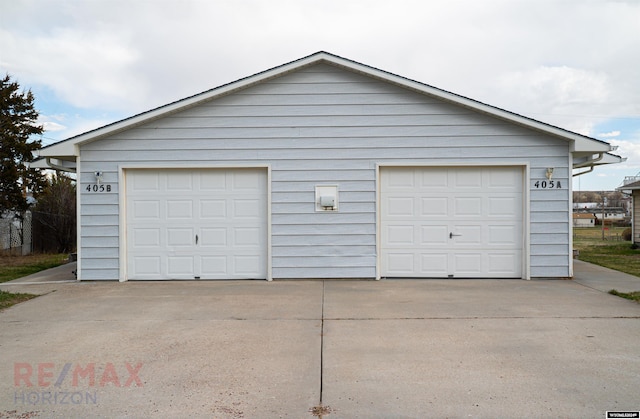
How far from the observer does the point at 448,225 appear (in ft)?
34.1

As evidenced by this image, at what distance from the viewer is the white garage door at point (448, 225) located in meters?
10.4

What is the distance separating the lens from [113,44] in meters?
14.5

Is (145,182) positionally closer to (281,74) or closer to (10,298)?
(10,298)

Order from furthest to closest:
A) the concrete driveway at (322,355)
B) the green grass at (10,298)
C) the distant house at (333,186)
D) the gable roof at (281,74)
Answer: the distant house at (333,186), the gable roof at (281,74), the green grass at (10,298), the concrete driveway at (322,355)

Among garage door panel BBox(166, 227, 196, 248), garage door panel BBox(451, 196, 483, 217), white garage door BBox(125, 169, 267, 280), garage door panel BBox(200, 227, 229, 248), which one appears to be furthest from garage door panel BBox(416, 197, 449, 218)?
garage door panel BBox(166, 227, 196, 248)

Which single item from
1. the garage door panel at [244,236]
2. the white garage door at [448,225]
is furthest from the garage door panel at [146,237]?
the white garage door at [448,225]

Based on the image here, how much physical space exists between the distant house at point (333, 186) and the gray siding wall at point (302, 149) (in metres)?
0.02

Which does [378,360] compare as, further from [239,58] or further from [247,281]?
[239,58]

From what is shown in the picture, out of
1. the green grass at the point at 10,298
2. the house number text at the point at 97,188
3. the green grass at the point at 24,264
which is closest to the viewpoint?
the green grass at the point at 10,298

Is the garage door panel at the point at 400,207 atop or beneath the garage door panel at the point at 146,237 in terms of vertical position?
atop

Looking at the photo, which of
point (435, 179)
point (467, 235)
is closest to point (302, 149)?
point (435, 179)

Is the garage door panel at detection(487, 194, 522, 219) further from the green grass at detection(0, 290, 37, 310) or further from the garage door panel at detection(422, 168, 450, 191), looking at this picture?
the green grass at detection(0, 290, 37, 310)

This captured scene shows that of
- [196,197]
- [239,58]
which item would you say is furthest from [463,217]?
[239,58]

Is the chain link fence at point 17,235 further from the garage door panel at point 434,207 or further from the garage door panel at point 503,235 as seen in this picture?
the garage door panel at point 503,235
